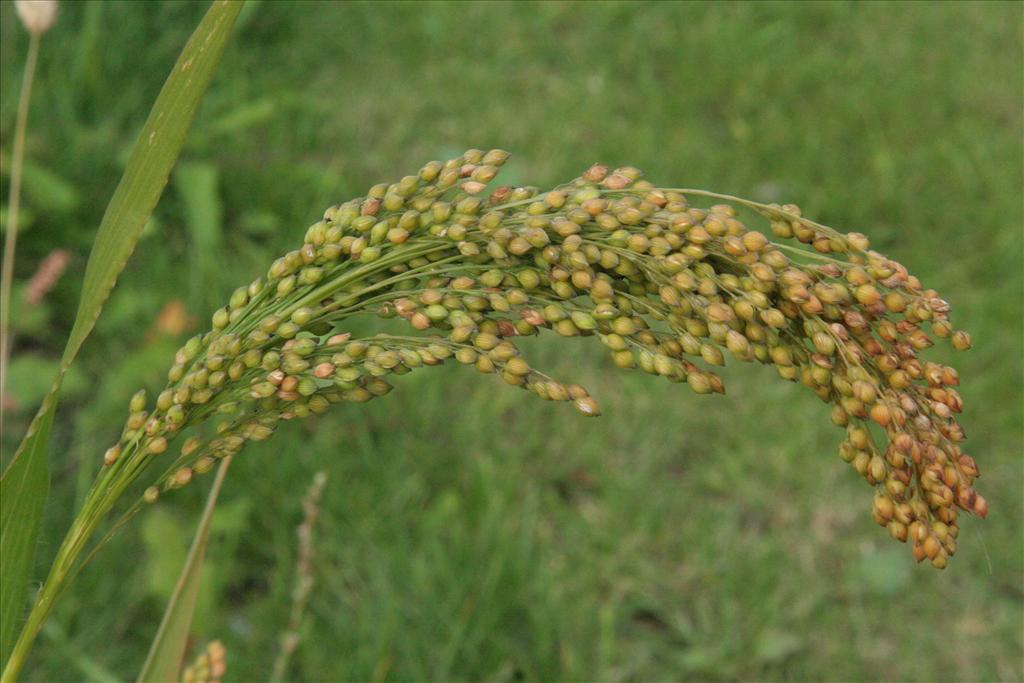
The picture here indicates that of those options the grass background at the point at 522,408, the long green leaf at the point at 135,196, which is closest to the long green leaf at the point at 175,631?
the long green leaf at the point at 135,196

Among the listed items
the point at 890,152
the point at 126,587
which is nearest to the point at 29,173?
the point at 126,587

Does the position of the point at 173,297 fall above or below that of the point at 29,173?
below

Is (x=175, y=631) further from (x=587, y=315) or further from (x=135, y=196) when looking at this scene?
(x=587, y=315)

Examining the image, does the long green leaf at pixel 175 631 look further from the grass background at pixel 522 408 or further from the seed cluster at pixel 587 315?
the grass background at pixel 522 408

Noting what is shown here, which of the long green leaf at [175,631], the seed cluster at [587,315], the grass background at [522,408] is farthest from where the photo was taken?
the grass background at [522,408]

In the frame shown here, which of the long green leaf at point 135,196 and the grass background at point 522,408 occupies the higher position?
the long green leaf at point 135,196

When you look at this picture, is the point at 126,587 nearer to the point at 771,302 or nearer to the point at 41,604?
the point at 41,604
